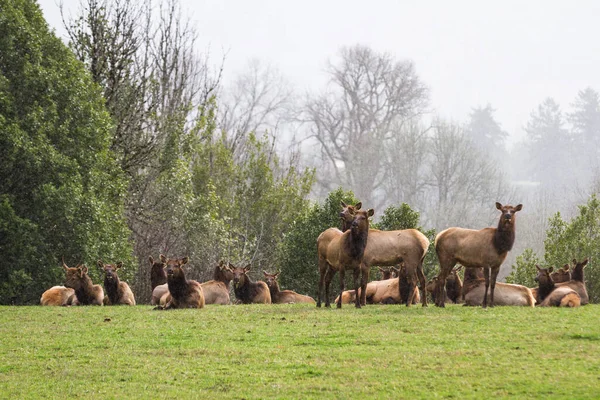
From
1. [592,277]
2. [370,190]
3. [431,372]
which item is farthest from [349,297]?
[370,190]

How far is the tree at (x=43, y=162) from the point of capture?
28.1m

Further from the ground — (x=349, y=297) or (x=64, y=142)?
(x=64, y=142)

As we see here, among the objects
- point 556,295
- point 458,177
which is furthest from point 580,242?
point 458,177

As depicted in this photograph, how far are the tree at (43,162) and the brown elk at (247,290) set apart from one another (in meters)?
5.47

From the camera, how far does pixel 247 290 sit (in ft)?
85.9

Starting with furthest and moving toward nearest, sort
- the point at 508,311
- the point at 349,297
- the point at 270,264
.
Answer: the point at 270,264
the point at 349,297
the point at 508,311

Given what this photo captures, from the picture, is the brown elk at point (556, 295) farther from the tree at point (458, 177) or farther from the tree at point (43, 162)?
the tree at point (458, 177)

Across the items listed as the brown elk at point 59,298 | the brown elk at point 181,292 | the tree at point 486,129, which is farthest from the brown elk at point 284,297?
the tree at point 486,129

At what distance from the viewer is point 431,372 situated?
12000 mm

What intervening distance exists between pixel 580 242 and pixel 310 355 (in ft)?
64.1

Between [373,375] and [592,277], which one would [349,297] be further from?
[373,375]

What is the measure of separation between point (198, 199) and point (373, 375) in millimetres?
27349

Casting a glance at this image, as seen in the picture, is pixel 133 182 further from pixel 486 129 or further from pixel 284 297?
pixel 486 129

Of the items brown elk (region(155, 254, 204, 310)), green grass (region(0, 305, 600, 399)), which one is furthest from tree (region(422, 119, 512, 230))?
green grass (region(0, 305, 600, 399))
